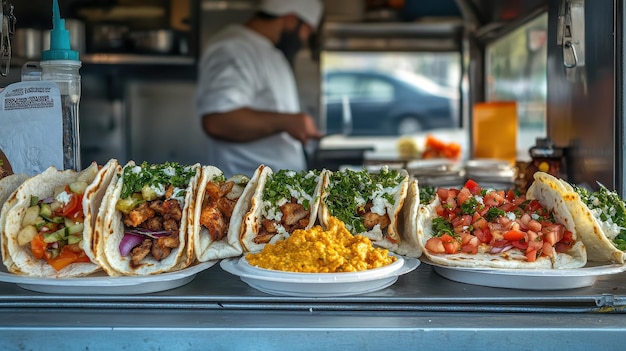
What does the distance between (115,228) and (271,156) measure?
4023mm

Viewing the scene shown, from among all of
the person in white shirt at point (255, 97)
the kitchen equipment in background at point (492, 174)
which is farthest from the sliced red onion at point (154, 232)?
the person in white shirt at point (255, 97)

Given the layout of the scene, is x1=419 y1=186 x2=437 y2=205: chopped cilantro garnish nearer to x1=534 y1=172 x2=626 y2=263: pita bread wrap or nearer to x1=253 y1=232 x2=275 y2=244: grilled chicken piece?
x1=534 y1=172 x2=626 y2=263: pita bread wrap

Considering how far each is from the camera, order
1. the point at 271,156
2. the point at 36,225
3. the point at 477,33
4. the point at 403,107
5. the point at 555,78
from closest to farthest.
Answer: the point at 36,225
the point at 555,78
the point at 271,156
the point at 477,33
the point at 403,107

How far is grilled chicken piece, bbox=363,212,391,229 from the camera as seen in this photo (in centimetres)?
251

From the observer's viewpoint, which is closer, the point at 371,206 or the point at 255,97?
the point at 371,206

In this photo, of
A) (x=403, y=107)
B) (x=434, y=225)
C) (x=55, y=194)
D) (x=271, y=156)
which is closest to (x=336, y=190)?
(x=434, y=225)

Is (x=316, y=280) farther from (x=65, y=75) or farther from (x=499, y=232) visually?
(x=65, y=75)

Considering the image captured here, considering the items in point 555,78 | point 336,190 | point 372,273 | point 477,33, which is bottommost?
point 372,273

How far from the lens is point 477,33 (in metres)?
7.07

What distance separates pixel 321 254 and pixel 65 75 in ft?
3.89

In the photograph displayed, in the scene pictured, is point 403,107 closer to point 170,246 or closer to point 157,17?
point 157,17

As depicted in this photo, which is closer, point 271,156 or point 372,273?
point 372,273

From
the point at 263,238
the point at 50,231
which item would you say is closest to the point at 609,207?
the point at 263,238

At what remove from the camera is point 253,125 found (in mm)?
5859
